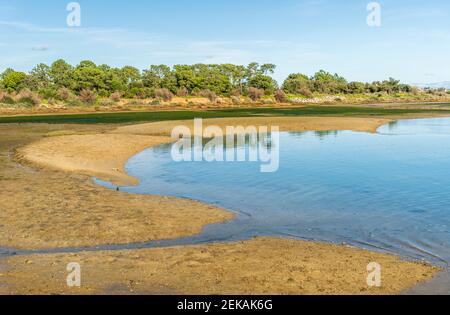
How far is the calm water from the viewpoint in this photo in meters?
12.7

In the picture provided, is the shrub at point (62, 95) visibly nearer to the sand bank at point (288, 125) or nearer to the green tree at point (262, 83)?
the sand bank at point (288, 125)

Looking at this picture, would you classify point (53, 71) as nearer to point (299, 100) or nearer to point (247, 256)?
point (299, 100)

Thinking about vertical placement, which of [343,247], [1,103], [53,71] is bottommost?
[343,247]

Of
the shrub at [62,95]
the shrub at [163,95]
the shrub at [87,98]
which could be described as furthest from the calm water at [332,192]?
the shrub at [163,95]

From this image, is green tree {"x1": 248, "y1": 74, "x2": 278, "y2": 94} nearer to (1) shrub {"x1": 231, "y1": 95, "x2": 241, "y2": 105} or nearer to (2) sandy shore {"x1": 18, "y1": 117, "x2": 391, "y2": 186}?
(1) shrub {"x1": 231, "y1": 95, "x2": 241, "y2": 105}

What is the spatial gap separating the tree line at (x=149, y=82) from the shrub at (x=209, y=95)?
332 mm

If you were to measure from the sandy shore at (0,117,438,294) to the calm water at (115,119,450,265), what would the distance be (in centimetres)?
113

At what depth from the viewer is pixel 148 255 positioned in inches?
420

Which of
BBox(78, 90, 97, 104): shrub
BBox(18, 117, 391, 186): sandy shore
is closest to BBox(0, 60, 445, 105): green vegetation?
BBox(78, 90, 97, 104): shrub

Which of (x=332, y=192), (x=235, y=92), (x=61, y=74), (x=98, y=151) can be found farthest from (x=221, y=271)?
(x=61, y=74)

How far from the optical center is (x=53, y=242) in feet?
38.6

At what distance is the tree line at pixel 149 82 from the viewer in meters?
103
